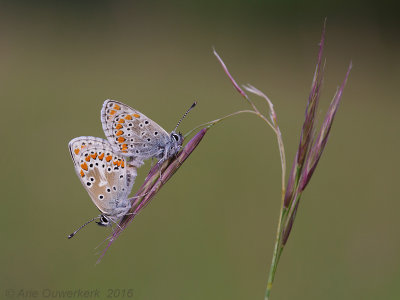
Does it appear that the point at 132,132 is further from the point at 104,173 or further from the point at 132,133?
the point at 104,173

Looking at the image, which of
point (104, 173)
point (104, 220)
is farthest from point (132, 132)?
point (104, 220)

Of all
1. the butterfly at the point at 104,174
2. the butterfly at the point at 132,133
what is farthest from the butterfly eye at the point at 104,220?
the butterfly at the point at 132,133

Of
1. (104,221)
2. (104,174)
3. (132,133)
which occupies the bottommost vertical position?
(104,221)

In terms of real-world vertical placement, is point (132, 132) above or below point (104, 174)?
above

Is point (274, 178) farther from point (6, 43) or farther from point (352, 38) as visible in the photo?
point (6, 43)

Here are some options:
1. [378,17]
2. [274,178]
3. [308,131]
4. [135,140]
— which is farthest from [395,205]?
[378,17]

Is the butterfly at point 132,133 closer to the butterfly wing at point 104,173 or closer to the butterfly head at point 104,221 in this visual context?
the butterfly wing at point 104,173
